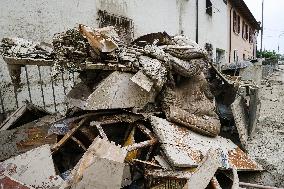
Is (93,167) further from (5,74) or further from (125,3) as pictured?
(125,3)

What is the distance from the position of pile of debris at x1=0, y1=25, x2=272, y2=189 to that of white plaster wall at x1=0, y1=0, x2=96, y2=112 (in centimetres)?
65

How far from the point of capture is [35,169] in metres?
2.66

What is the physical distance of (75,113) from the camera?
12.3 feet

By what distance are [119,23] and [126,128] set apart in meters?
4.16

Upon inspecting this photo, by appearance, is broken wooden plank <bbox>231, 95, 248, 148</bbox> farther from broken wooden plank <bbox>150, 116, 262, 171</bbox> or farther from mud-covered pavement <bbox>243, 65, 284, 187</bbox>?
broken wooden plank <bbox>150, 116, 262, 171</bbox>

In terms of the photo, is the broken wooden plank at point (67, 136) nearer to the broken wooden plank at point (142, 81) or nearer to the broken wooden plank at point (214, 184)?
the broken wooden plank at point (142, 81)

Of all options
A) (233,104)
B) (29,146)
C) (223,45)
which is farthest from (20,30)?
(223,45)

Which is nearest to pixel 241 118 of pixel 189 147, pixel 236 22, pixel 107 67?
pixel 189 147

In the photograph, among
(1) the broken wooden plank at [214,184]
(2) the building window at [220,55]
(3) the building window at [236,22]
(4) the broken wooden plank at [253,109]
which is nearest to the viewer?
(1) the broken wooden plank at [214,184]

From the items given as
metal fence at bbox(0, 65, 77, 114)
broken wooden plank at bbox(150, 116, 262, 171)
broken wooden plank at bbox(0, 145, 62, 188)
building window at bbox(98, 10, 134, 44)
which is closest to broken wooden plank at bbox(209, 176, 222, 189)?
broken wooden plank at bbox(150, 116, 262, 171)

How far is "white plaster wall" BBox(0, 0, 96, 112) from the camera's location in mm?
4379

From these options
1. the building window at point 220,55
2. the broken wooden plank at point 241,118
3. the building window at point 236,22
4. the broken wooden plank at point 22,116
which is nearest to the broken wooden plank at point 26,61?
the broken wooden plank at point 22,116

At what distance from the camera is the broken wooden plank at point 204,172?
8.69 feet

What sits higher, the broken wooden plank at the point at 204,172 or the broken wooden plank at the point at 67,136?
the broken wooden plank at the point at 67,136
